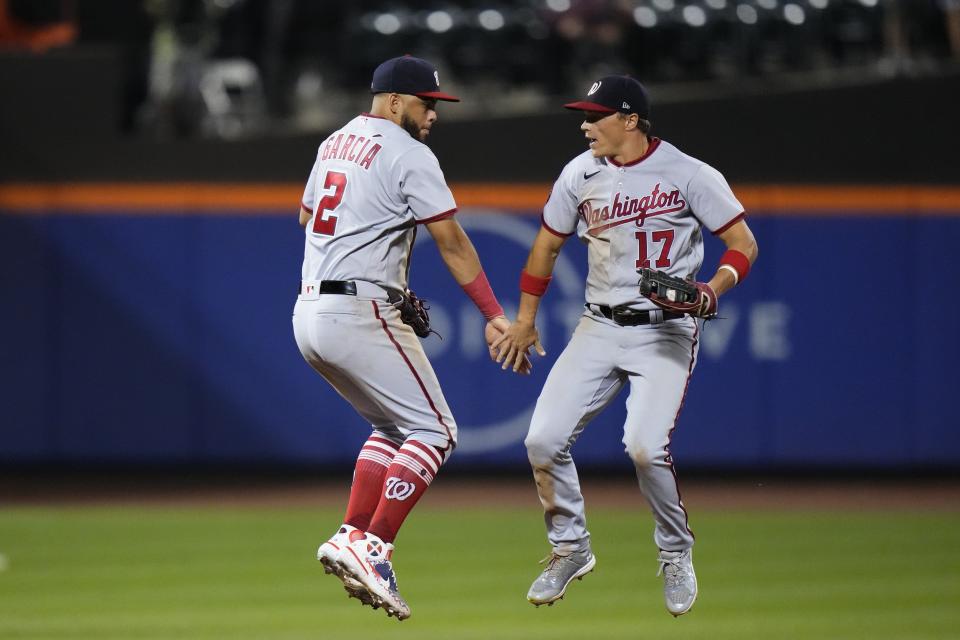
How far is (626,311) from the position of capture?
6.35m

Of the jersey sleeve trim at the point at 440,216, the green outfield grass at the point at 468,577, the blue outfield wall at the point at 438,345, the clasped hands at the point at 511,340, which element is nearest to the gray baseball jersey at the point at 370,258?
the jersey sleeve trim at the point at 440,216

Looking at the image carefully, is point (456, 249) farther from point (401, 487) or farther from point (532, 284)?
point (401, 487)

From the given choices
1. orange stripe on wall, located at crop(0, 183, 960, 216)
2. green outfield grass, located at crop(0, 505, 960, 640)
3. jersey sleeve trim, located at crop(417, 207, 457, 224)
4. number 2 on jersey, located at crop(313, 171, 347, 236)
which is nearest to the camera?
jersey sleeve trim, located at crop(417, 207, 457, 224)

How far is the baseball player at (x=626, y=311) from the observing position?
6.19 meters

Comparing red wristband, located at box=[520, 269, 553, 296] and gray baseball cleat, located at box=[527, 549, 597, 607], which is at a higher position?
red wristband, located at box=[520, 269, 553, 296]

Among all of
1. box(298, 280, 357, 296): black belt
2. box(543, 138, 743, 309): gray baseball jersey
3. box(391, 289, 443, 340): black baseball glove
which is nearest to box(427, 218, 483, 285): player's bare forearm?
box(391, 289, 443, 340): black baseball glove

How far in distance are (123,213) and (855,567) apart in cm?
703

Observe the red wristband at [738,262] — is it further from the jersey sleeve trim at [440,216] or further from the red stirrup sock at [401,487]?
the red stirrup sock at [401,487]

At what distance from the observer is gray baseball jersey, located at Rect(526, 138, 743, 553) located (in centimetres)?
621

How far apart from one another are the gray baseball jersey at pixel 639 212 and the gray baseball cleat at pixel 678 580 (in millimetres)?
1058

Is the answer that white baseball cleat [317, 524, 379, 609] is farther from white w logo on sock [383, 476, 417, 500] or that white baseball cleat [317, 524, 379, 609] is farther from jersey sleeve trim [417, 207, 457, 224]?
jersey sleeve trim [417, 207, 457, 224]

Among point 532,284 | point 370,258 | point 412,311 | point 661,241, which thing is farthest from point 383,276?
point 661,241

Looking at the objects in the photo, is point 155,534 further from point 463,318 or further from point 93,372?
point 463,318

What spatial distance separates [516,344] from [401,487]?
2.40 feet
